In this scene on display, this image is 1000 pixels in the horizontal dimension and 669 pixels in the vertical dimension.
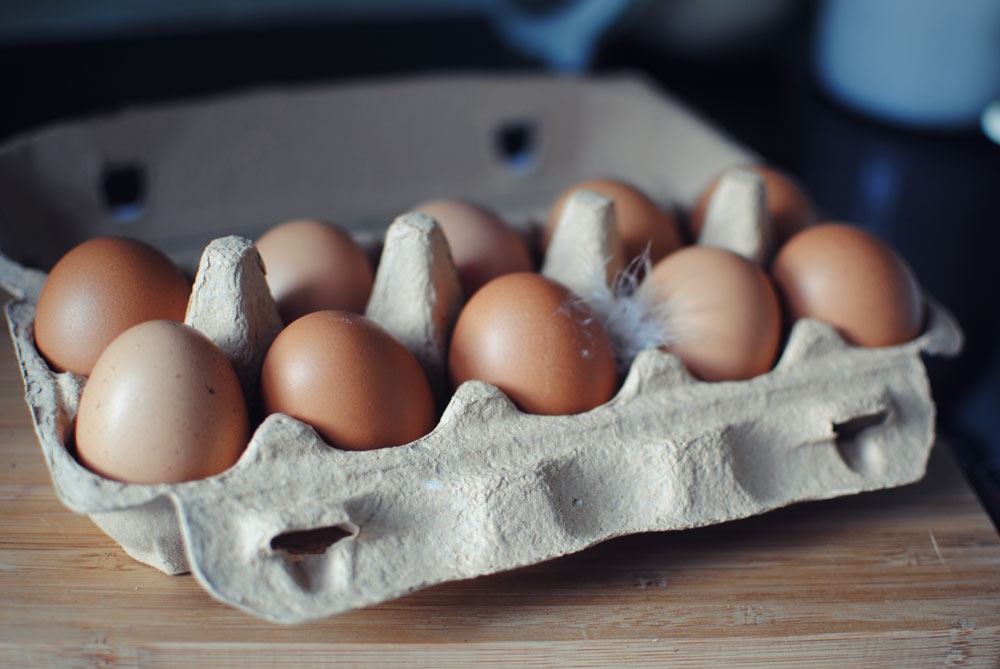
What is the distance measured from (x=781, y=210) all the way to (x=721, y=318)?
279mm

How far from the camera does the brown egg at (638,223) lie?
0.93 meters

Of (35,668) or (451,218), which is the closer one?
(35,668)

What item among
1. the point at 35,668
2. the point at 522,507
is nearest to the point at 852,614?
the point at 522,507

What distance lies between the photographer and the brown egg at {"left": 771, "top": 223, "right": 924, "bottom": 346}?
83 cm

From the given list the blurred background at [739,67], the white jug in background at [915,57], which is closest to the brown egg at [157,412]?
the blurred background at [739,67]

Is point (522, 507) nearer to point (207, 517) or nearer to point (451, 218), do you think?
point (207, 517)

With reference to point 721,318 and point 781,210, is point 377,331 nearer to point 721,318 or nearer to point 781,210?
point 721,318

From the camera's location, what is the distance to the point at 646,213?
94 centimetres

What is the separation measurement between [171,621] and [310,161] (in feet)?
2.84

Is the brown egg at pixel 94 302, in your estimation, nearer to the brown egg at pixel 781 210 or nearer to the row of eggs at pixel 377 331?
the row of eggs at pixel 377 331

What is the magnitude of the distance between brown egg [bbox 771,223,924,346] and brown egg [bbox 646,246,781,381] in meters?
0.06

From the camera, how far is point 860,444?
817mm

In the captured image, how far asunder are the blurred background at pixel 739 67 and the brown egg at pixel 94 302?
2.95ft

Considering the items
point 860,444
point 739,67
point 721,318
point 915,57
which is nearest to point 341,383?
point 721,318
